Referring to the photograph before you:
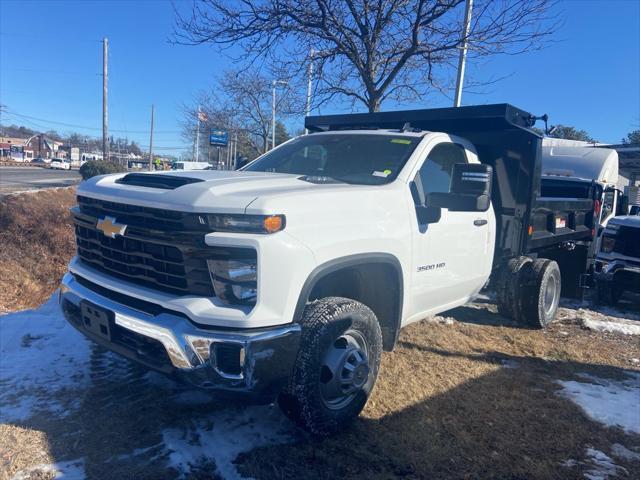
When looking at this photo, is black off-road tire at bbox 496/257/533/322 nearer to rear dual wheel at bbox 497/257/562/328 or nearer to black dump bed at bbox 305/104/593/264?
rear dual wheel at bbox 497/257/562/328

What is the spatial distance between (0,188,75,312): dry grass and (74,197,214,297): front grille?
3.00 m

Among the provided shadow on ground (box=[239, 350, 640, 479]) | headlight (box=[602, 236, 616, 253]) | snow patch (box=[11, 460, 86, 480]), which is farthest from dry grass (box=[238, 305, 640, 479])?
headlight (box=[602, 236, 616, 253])

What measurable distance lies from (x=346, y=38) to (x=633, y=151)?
13.1m

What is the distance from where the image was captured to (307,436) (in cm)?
320

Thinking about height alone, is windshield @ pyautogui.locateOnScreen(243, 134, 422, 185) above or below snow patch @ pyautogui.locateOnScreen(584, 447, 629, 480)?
above

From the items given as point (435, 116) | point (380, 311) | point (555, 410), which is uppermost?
point (435, 116)

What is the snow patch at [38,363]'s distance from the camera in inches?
134

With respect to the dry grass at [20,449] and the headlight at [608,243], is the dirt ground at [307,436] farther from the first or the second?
the headlight at [608,243]

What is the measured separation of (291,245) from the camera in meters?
2.73

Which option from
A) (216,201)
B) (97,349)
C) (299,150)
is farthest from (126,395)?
(299,150)

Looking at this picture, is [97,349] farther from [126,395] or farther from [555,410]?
[555,410]

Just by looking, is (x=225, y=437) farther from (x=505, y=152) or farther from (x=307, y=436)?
(x=505, y=152)

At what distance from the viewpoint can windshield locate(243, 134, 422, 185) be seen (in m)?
3.94

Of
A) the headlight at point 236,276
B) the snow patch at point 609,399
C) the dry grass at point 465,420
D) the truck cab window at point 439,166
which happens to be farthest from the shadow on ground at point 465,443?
the truck cab window at point 439,166
